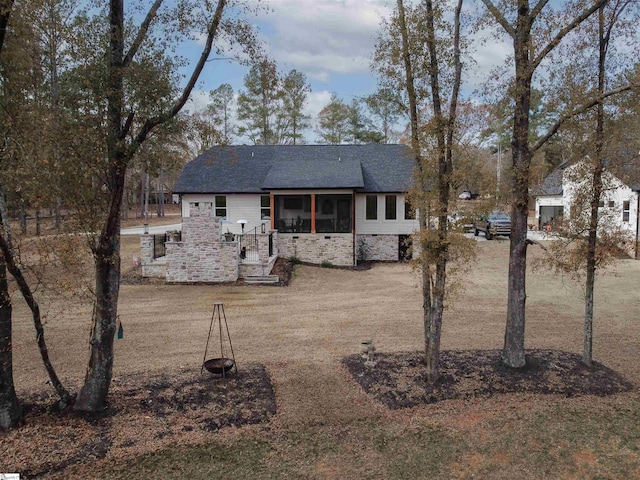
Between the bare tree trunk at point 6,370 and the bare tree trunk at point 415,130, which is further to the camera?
the bare tree trunk at point 415,130

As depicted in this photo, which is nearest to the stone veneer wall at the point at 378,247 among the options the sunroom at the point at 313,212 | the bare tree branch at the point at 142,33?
the sunroom at the point at 313,212

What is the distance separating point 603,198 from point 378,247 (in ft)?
48.1

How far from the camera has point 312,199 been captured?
20.8 metres

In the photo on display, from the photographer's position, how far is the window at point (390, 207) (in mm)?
22641

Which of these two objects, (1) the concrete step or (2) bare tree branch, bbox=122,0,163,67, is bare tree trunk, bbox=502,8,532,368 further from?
(1) the concrete step

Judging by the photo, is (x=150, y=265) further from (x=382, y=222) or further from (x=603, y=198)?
(x=603, y=198)

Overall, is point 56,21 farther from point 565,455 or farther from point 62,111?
point 565,455

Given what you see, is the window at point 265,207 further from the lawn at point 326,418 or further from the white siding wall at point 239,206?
the lawn at point 326,418

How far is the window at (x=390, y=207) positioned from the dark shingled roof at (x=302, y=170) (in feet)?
1.66

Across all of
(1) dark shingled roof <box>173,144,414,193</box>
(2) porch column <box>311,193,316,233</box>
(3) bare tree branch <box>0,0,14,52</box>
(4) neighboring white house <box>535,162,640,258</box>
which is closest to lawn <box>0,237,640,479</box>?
(4) neighboring white house <box>535,162,640,258</box>

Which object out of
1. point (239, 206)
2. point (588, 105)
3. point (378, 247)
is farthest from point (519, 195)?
point (239, 206)

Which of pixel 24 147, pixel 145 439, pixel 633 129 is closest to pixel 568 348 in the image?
pixel 633 129

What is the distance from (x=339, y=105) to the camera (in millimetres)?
38344

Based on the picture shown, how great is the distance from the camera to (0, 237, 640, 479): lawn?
5355mm
